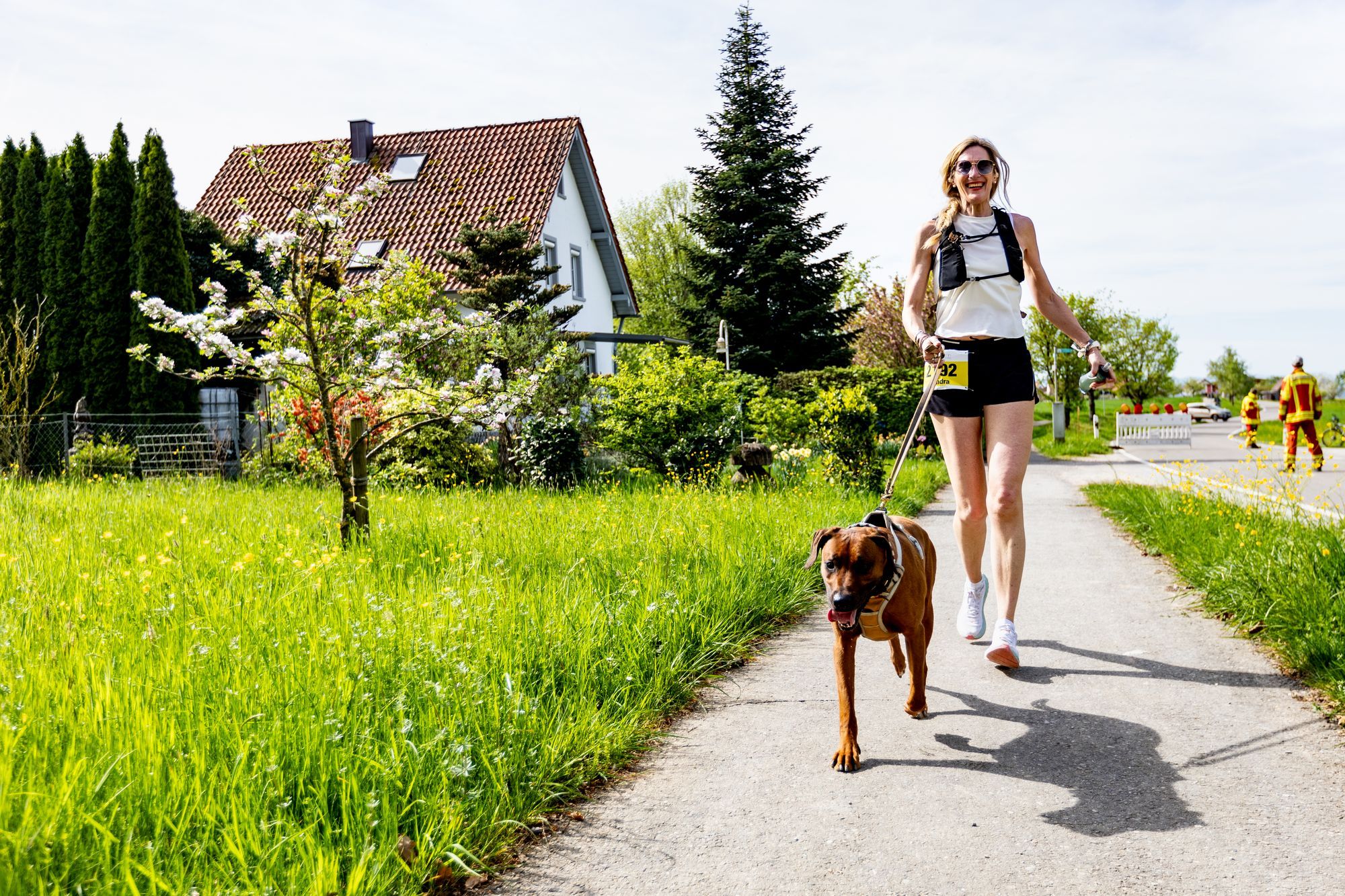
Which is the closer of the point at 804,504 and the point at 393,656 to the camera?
the point at 393,656

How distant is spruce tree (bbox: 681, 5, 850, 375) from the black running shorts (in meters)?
24.3

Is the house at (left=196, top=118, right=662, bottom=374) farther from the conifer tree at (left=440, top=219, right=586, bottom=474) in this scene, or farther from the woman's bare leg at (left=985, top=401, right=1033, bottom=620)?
the woman's bare leg at (left=985, top=401, right=1033, bottom=620)

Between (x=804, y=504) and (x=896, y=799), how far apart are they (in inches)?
230

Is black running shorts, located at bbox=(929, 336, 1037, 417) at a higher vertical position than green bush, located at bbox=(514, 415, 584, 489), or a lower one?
higher

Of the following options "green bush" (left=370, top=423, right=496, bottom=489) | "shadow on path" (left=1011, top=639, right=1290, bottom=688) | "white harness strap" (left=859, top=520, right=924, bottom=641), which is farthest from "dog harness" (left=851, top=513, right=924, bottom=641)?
"green bush" (left=370, top=423, right=496, bottom=489)

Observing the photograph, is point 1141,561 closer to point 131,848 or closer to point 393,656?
point 393,656

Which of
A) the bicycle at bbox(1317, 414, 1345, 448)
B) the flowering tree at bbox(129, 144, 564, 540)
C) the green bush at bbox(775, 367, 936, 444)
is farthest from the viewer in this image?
the bicycle at bbox(1317, 414, 1345, 448)

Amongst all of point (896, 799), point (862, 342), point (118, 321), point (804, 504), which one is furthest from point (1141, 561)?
point (862, 342)

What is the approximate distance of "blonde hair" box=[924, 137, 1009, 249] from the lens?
15.0 ft

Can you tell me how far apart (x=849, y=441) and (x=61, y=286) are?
15.5m

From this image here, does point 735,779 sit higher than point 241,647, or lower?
lower

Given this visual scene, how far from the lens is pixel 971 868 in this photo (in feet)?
8.59

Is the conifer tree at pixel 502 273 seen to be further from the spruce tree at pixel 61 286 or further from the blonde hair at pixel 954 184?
the blonde hair at pixel 954 184

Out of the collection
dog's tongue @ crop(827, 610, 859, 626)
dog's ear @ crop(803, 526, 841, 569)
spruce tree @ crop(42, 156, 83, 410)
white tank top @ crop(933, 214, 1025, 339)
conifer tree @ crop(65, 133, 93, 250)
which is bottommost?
dog's tongue @ crop(827, 610, 859, 626)
